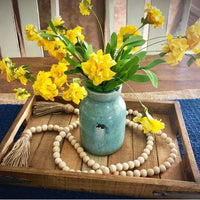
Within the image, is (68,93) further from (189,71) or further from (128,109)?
(189,71)

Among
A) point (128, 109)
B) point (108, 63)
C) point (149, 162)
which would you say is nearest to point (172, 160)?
point (149, 162)

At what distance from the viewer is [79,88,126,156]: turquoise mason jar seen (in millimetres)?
743

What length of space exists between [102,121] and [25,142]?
256 millimetres

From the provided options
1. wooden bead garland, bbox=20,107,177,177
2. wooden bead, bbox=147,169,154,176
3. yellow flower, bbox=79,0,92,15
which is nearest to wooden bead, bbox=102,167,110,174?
wooden bead garland, bbox=20,107,177,177

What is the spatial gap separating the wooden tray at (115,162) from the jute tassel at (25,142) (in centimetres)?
2

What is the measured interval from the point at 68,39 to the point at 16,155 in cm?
36

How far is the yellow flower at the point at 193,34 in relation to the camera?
59cm

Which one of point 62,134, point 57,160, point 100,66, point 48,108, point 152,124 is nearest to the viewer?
point 100,66

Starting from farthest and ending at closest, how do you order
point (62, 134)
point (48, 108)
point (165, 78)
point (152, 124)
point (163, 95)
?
point (165, 78) → point (163, 95) → point (48, 108) → point (62, 134) → point (152, 124)

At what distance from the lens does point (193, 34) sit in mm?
606

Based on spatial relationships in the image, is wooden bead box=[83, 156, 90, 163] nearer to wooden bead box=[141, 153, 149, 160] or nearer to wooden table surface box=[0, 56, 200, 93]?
wooden bead box=[141, 153, 149, 160]

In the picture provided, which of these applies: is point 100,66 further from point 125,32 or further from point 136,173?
point 136,173

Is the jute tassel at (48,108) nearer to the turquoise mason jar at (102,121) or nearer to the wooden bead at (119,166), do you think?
the turquoise mason jar at (102,121)

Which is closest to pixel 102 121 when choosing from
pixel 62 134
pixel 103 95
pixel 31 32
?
pixel 103 95
